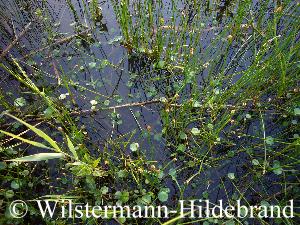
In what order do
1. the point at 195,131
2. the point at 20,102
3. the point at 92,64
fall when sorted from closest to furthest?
the point at 195,131 → the point at 20,102 → the point at 92,64

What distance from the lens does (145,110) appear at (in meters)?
1.92

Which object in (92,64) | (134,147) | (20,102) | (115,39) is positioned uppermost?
(115,39)

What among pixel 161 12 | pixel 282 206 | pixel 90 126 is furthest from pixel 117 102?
pixel 282 206

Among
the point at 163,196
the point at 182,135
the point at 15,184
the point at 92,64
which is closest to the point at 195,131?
the point at 182,135

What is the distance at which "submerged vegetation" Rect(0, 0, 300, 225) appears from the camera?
158 centimetres

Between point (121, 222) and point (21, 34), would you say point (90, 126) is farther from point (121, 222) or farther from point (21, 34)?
point (21, 34)

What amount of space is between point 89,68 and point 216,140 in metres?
1.01

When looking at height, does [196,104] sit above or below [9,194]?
above

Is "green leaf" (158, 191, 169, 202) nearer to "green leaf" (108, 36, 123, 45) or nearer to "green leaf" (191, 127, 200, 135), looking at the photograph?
"green leaf" (191, 127, 200, 135)

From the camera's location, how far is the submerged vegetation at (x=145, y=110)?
1.58m

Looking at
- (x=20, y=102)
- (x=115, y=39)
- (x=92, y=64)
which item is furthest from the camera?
(x=115, y=39)

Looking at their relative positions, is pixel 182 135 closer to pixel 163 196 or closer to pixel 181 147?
pixel 181 147

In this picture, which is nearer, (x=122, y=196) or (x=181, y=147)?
(x=122, y=196)

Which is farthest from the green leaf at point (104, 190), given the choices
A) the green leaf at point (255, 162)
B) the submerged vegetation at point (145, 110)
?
the green leaf at point (255, 162)
